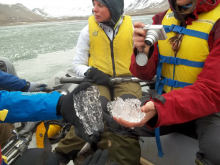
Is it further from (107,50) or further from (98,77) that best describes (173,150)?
(107,50)

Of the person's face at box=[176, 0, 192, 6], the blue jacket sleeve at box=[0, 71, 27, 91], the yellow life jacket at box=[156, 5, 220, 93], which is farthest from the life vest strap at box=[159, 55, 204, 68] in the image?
the blue jacket sleeve at box=[0, 71, 27, 91]

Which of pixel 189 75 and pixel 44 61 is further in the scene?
pixel 44 61

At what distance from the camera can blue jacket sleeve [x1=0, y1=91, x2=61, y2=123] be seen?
3.93 ft

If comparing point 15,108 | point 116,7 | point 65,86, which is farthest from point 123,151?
point 65,86

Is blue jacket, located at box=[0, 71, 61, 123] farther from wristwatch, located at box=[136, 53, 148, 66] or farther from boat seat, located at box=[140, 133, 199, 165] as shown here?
boat seat, located at box=[140, 133, 199, 165]

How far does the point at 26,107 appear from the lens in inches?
47.9

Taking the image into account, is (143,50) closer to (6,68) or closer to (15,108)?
(15,108)

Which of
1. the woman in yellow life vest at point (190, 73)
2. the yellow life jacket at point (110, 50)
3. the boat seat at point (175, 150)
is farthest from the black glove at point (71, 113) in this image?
the yellow life jacket at point (110, 50)

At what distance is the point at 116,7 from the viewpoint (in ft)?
6.17

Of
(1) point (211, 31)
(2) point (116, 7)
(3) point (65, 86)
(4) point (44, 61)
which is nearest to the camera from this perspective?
(1) point (211, 31)

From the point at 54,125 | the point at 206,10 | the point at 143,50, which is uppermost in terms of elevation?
the point at 206,10

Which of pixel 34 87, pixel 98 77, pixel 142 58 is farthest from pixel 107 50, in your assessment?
pixel 34 87

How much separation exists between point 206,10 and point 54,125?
5.93ft

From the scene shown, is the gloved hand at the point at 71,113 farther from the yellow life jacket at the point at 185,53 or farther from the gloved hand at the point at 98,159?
the yellow life jacket at the point at 185,53
